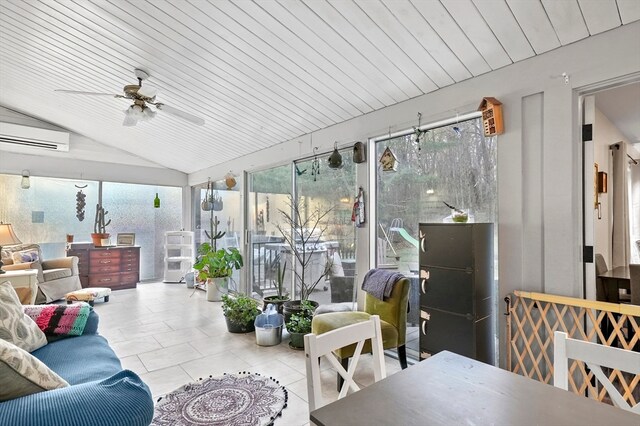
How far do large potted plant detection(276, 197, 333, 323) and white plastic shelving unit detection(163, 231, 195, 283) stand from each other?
11.6 feet

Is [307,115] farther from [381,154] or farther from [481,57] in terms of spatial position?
[481,57]

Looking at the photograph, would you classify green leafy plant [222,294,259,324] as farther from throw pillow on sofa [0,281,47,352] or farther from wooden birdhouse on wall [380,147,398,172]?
wooden birdhouse on wall [380,147,398,172]

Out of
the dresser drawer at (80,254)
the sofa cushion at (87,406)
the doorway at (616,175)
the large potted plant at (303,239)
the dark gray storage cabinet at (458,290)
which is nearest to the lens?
the sofa cushion at (87,406)

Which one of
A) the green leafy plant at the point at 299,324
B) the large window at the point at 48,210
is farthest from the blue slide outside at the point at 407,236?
the large window at the point at 48,210

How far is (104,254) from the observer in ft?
21.4

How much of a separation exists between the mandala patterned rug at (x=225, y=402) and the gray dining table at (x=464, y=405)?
1461mm

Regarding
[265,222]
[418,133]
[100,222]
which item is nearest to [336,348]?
[418,133]

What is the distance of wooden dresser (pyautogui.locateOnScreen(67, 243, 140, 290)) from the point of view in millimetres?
6352

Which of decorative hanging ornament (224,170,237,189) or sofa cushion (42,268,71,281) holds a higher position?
decorative hanging ornament (224,170,237,189)

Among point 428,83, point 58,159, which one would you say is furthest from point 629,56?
point 58,159

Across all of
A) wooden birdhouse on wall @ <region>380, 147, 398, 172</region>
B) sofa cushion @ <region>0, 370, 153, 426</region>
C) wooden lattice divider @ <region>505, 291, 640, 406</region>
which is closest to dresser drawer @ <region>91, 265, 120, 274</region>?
wooden birdhouse on wall @ <region>380, 147, 398, 172</region>

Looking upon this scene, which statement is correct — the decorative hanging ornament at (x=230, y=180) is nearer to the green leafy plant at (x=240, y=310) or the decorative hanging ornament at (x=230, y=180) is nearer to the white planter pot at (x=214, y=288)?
the white planter pot at (x=214, y=288)

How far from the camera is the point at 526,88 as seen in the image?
97.2 inches

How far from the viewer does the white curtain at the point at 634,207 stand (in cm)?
477
